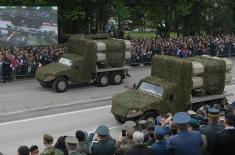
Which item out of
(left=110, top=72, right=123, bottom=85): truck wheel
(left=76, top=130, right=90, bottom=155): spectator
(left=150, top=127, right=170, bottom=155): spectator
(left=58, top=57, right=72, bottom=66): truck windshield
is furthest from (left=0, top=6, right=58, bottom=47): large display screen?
(left=150, top=127, right=170, bottom=155): spectator

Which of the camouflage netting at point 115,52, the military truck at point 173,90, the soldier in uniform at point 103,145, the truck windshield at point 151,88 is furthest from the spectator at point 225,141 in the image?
the camouflage netting at point 115,52

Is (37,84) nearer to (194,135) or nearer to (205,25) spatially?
(194,135)

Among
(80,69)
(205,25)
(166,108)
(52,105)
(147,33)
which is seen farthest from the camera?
(147,33)

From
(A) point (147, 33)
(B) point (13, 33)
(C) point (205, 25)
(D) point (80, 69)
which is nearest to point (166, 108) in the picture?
(D) point (80, 69)

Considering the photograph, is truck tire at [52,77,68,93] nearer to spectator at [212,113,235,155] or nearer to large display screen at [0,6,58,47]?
large display screen at [0,6,58,47]

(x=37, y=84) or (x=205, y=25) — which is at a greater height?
(x=205, y=25)

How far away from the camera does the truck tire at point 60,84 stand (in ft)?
82.3

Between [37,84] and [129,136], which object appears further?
[37,84]

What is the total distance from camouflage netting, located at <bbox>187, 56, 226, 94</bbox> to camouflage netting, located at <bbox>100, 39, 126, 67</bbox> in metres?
7.25

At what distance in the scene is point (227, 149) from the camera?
8305 millimetres

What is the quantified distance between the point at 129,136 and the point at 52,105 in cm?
1344

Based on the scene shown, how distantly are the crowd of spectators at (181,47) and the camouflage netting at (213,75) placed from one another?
43.6ft

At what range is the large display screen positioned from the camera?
30559 millimetres

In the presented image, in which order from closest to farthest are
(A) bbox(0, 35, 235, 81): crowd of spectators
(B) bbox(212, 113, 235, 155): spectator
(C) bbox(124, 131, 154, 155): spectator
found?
(C) bbox(124, 131, 154, 155): spectator, (B) bbox(212, 113, 235, 155): spectator, (A) bbox(0, 35, 235, 81): crowd of spectators
